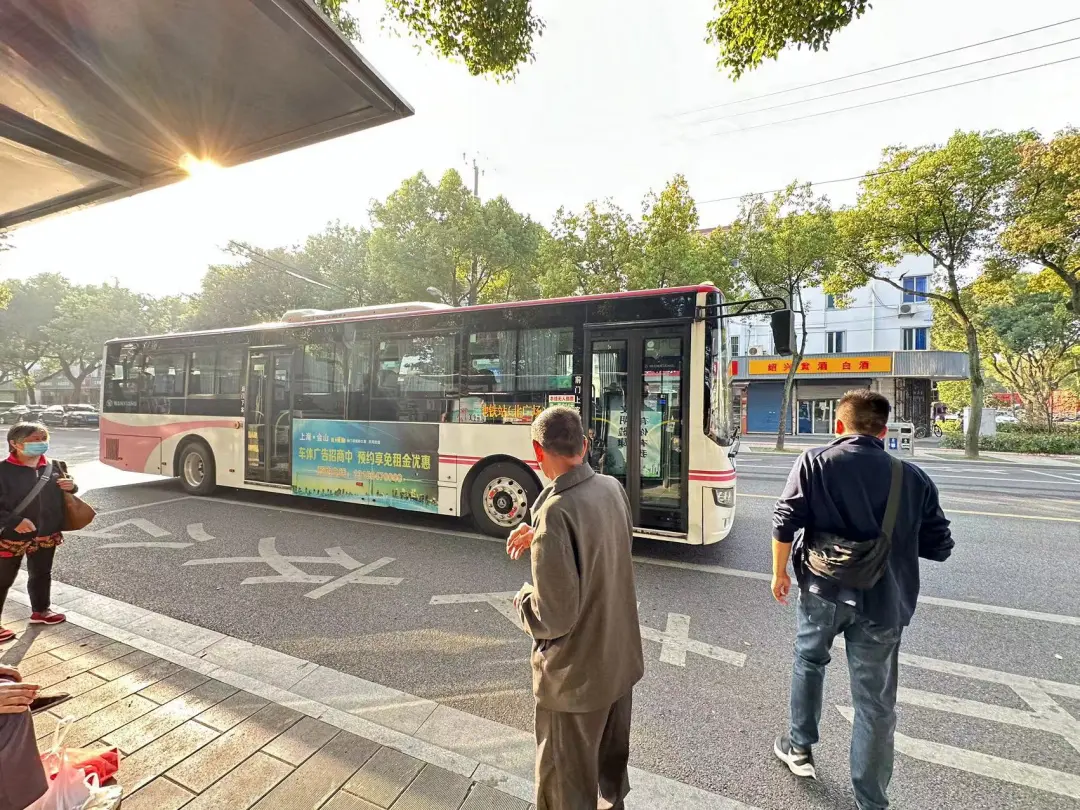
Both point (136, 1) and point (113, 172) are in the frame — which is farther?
point (113, 172)

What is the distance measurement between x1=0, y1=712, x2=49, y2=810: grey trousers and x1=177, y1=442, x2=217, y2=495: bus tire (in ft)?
27.4

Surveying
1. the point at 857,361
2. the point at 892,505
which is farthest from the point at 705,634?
the point at 857,361

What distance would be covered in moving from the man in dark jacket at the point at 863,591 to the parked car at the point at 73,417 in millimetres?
40226

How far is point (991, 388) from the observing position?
45.7m

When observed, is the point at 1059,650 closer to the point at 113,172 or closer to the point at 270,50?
the point at 270,50

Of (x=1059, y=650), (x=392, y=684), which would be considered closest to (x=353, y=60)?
(x=392, y=684)

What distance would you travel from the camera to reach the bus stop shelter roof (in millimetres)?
1741

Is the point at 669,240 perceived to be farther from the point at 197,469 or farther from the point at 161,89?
the point at 161,89

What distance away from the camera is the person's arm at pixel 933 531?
236cm

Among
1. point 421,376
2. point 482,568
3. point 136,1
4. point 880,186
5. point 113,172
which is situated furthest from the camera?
point 880,186

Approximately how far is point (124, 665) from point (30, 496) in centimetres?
152

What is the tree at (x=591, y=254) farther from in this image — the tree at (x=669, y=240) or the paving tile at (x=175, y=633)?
the paving tile at (x=175, y=633)

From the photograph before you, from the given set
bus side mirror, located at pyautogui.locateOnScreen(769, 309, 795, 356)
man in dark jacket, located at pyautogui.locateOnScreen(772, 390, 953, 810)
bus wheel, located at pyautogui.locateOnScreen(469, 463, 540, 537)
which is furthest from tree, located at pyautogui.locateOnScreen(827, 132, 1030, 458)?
man in dark jacket, located at pyautogui.locateOnScreen(772, 390, 953, 810)

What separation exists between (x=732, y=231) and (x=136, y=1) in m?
19.5
